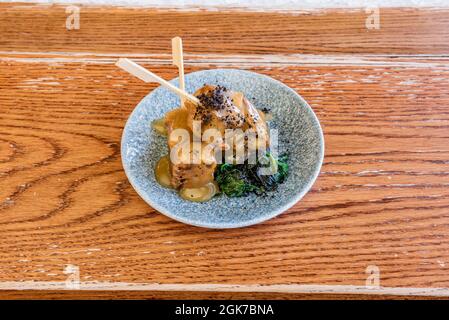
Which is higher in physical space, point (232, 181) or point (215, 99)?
point (215, 99)

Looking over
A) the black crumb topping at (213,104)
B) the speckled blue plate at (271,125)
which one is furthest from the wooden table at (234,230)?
the black crumb topping at (213,104)

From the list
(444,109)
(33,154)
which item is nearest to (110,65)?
(33,154)

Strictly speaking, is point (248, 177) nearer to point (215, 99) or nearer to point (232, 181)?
point (232, 181)

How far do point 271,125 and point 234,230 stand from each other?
43cm

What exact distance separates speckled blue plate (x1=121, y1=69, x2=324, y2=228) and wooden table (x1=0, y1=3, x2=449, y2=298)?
6 cm

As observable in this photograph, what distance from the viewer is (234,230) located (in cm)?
148

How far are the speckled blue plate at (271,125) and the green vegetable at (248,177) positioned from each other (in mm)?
21

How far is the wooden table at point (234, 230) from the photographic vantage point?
4.53 feet

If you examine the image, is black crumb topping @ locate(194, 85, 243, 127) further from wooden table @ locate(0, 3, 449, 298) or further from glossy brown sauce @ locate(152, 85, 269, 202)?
wooden table @ locate(0, 3, 449, 298)

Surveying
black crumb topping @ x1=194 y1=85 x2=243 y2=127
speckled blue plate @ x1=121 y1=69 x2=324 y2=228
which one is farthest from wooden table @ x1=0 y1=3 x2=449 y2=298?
black crumb topping @ x1=194 y1=85 x2=243 y2=127

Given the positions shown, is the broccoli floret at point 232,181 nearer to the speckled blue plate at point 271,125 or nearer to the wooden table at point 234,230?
the speckled blue plate at point 271,125

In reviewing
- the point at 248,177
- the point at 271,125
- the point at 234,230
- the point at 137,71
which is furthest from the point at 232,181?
the point at 137,71

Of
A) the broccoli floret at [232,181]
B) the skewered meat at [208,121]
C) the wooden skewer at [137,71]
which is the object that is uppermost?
the wooden skewer at [137,71]

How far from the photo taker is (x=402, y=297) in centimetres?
136
